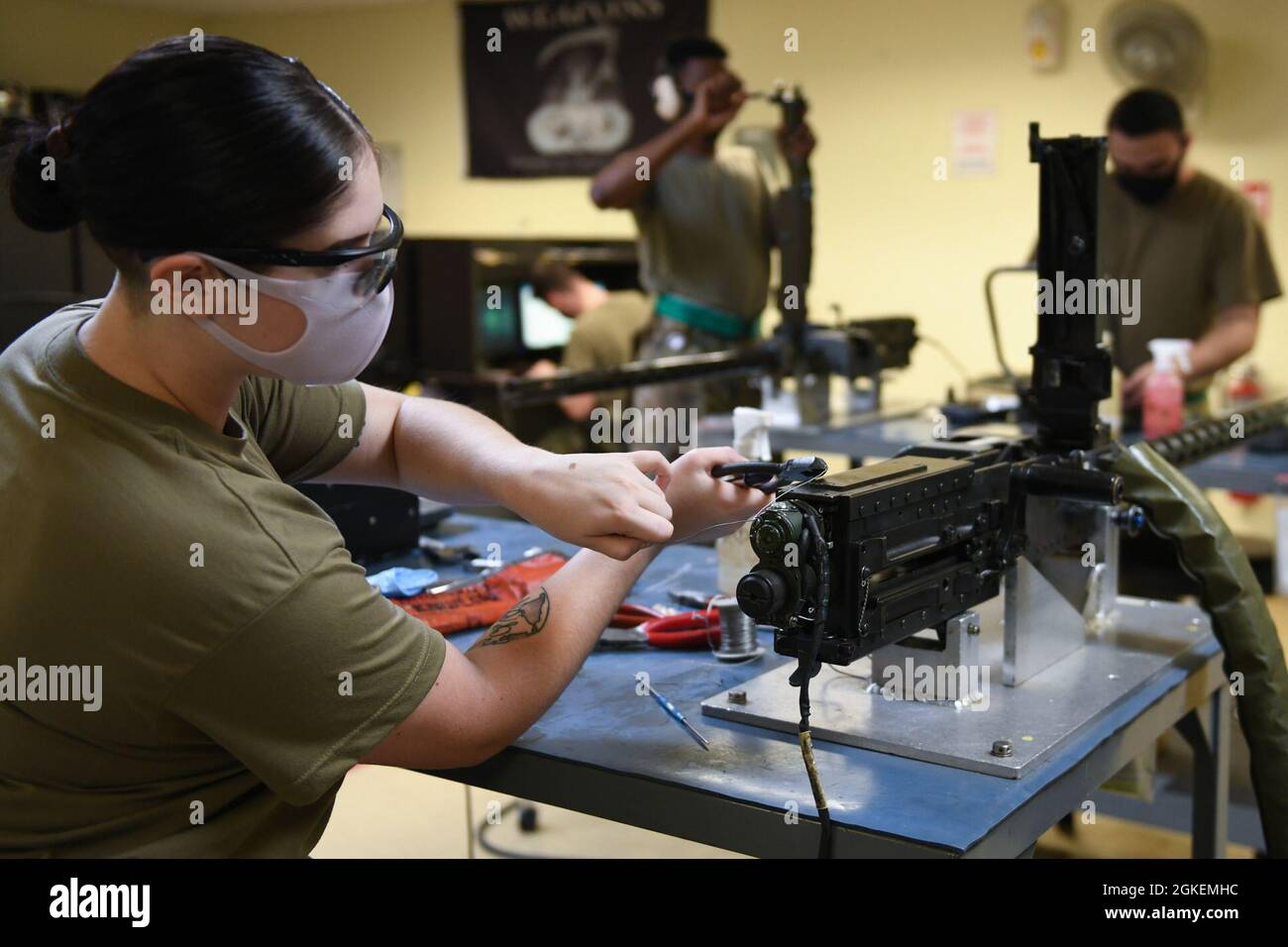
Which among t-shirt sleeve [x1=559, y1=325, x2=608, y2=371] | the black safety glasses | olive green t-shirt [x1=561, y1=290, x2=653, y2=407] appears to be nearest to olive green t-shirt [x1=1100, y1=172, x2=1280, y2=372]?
olive green t-shirt [x1=561, y1=290, x2=653, y2=407]

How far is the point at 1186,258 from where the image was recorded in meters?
3.55

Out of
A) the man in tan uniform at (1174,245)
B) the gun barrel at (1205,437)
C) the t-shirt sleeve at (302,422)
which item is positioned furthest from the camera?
the man in tan uniform at (1174,245)

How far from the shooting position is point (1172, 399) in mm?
2896

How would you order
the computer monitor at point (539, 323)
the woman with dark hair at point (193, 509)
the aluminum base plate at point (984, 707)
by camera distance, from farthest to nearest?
the computer monitor at point (539, 323)
the aluminum base plate at point (984, 707)
the woman with dark hair at point (193, 509)

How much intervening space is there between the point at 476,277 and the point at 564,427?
1.04 m

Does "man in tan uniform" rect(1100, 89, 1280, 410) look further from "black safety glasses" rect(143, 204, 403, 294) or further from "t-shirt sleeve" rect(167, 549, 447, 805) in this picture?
"t-shirt sleeve" rect(167, 549, 447, 805)

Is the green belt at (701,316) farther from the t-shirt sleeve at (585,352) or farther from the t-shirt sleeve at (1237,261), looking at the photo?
the t-shirt sleeve at (1237,261)

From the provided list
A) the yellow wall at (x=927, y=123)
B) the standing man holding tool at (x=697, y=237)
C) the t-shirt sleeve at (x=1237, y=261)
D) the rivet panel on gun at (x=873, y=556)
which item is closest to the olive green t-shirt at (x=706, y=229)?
the standing man holding tool at (x=697, y=237)

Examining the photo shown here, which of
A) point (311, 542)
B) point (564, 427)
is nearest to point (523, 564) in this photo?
point (311, 542)

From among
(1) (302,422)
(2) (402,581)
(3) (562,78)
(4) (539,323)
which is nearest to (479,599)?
(2) (402,581)

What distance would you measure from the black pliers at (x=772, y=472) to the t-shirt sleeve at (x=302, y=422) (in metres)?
0.43

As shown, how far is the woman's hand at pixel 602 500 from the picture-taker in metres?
1.20

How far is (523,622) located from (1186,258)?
9.45 feet
